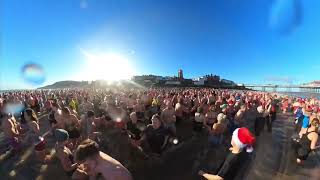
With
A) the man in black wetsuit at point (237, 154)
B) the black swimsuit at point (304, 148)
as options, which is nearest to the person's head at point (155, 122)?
the man in black wetsuit at point (237, 154)

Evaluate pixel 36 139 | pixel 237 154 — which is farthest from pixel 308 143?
pixel 36 139

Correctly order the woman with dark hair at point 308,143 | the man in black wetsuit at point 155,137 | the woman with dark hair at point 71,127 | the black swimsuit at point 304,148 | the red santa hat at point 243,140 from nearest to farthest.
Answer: the red santa hat at point 243,140, the man in black wetsuit at point 155,137, the woman with dark hair at point 71,127, the woman with dark hair at point 308,143, the black swimsuit at point 304,148

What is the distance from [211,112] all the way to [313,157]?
3430 mm

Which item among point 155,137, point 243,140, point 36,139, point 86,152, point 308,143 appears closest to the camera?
point 86,152

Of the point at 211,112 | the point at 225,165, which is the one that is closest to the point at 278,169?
the point at 211,112

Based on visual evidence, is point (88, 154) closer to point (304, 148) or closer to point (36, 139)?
point (36, 139)

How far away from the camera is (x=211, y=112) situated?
9797 mm

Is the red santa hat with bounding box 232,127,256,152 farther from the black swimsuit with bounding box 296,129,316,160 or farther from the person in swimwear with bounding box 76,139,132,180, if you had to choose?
the black swimsuit with bounding box 296,129,316,160

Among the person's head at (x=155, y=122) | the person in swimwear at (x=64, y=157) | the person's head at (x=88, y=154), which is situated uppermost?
the person's head at (x=88, y=154)

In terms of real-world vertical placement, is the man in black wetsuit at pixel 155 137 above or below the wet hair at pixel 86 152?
below

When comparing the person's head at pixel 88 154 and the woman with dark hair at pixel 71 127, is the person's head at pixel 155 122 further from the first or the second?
the person's head at pixel 88 154

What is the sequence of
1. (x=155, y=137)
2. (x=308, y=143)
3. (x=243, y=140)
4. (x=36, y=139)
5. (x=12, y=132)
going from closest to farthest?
(x=243, y=140)
(x=155, y=137)
(x=36, y=139)
(x=308, y=143)
(x=12, y=132)

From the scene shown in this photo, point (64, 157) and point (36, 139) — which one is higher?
point (64, 157)

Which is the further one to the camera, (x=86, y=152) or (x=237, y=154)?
(x=237, y=154)
